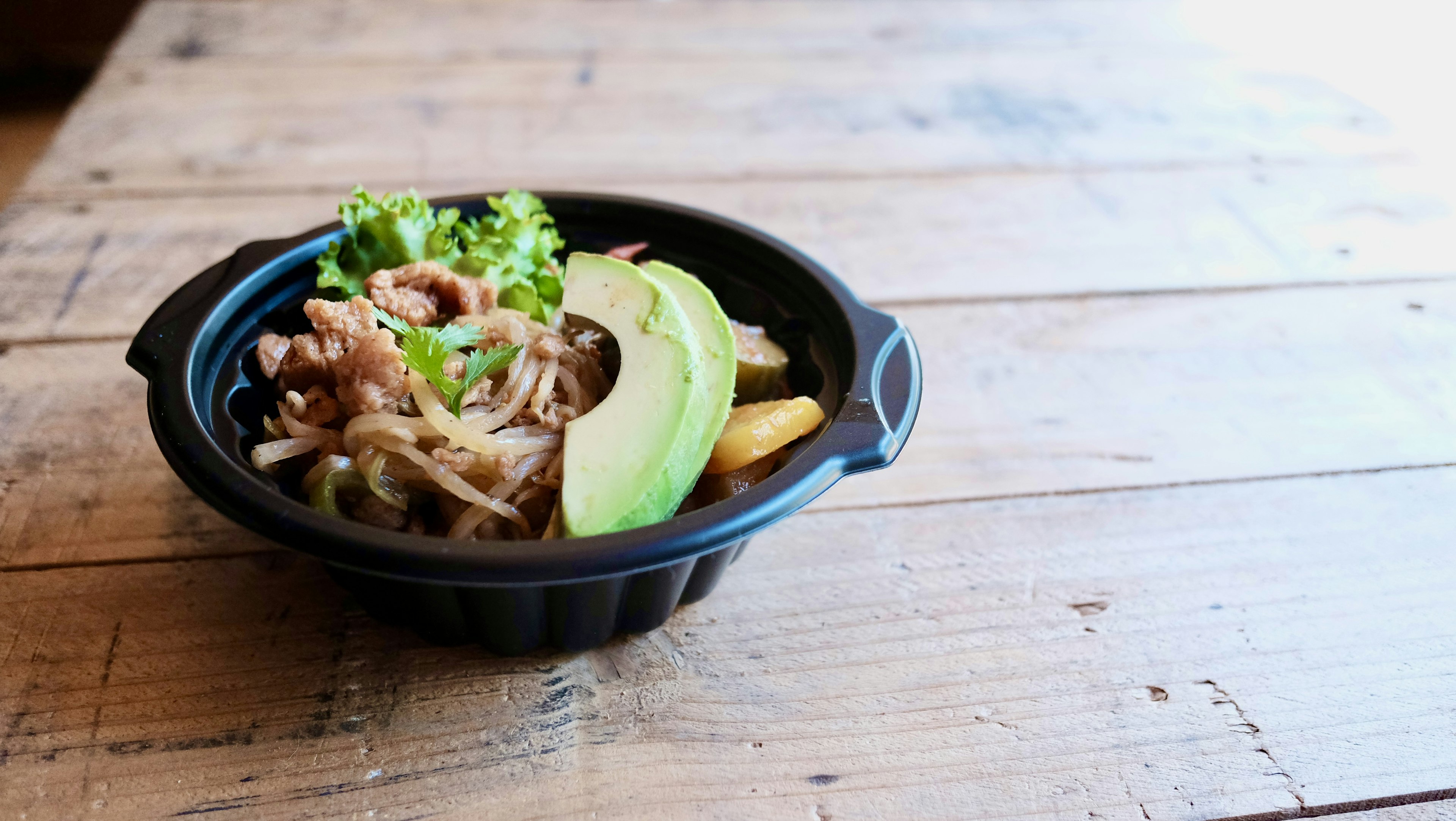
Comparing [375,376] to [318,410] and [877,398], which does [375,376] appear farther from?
[877,398]

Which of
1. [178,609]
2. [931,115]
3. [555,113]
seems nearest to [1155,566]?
[178,609]

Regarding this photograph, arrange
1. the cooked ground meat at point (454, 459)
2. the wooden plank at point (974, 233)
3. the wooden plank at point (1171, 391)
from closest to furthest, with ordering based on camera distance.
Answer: the cooked ground meat at point (454, 459), the wooden plank at point (1171, 391), the wooden plank at point (974, 233)

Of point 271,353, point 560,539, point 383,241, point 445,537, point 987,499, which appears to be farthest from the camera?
point 987,499

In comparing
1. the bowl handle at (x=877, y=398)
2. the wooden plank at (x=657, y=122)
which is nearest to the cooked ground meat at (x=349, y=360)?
the bowl handle at (x=877, y=398)

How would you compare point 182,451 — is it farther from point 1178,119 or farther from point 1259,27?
point 1259,27

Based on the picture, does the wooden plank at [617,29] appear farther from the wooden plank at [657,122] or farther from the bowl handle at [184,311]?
the bowl handle at [184,311]

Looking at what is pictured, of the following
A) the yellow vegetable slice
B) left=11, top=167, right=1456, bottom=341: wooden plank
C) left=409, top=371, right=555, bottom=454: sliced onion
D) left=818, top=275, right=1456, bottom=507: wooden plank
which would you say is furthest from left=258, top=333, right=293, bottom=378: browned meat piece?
left=818, top=275, right=1456, bottom=507: wooden plank

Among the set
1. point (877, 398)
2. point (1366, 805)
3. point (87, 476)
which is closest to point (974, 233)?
point (877, 398)
